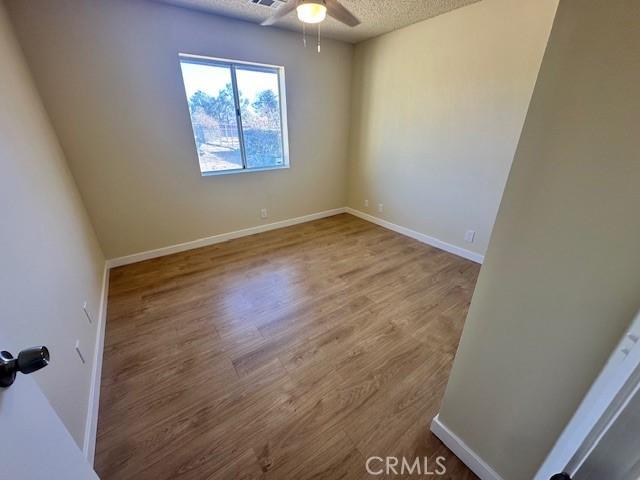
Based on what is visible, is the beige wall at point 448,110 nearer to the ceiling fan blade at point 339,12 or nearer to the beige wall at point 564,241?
the ceiling fan blade at point 339,12

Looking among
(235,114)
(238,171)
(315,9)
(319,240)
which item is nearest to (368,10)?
(315,9)

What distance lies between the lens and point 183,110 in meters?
2.72

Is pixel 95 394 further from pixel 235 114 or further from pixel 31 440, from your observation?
pixel 235 114

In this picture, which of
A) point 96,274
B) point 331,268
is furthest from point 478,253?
point 96,274

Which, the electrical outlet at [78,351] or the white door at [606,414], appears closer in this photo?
the white door at [606,414]

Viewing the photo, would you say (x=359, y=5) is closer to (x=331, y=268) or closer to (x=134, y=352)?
(x=331, y=268)

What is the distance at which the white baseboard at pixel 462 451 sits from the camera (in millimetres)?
1072

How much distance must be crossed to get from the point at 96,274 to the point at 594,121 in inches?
122

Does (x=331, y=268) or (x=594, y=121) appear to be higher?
(x=594, y=121)

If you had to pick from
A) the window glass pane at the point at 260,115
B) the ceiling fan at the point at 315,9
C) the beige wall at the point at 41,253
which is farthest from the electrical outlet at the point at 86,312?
the ceiling fan at the point at 315,9

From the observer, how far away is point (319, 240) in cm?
344

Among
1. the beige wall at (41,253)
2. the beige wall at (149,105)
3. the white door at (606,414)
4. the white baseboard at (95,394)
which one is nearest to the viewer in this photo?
the white door at (606,414)

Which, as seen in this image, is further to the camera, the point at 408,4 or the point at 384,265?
the point at 384,265

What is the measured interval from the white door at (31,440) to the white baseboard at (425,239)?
10.3 feet
